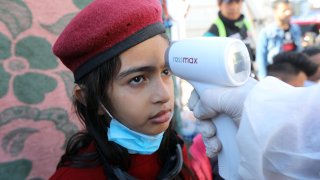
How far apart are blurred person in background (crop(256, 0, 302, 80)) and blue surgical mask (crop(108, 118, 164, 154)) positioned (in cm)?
249

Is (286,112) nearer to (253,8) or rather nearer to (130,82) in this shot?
(130,82)

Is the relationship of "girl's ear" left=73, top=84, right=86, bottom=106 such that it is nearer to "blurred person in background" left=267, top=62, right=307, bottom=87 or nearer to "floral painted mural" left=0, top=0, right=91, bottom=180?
"floral painted mural" left=0, top=0, right=91, bottom=180

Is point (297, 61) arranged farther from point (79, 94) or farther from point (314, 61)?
point (79, 94)

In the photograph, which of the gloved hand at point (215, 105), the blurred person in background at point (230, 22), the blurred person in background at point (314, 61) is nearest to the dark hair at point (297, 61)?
the blurred person in background at point (314, 61)

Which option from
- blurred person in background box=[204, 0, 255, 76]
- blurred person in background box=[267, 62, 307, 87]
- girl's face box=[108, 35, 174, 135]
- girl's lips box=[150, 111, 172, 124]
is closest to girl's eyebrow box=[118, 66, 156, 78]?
girl's face box=[108, 35, 174, 135]

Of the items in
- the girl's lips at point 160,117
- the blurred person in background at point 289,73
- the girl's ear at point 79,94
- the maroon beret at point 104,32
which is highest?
the maroon beret at point 104,32

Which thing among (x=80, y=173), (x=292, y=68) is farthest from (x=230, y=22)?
→ (x=80, y=173)

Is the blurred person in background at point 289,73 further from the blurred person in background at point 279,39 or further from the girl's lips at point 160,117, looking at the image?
the girl's lips at point 160,117

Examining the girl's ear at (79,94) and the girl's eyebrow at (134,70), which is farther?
the girl's ear at (79,94)

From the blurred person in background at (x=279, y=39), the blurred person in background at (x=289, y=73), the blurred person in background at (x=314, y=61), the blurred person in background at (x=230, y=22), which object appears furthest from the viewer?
the blurred person in background at (x=279, y=39)

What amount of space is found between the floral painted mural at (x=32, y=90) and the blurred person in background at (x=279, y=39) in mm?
2333

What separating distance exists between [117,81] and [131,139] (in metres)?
0.24

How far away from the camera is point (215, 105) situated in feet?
2.63

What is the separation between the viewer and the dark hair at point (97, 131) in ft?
3.73
